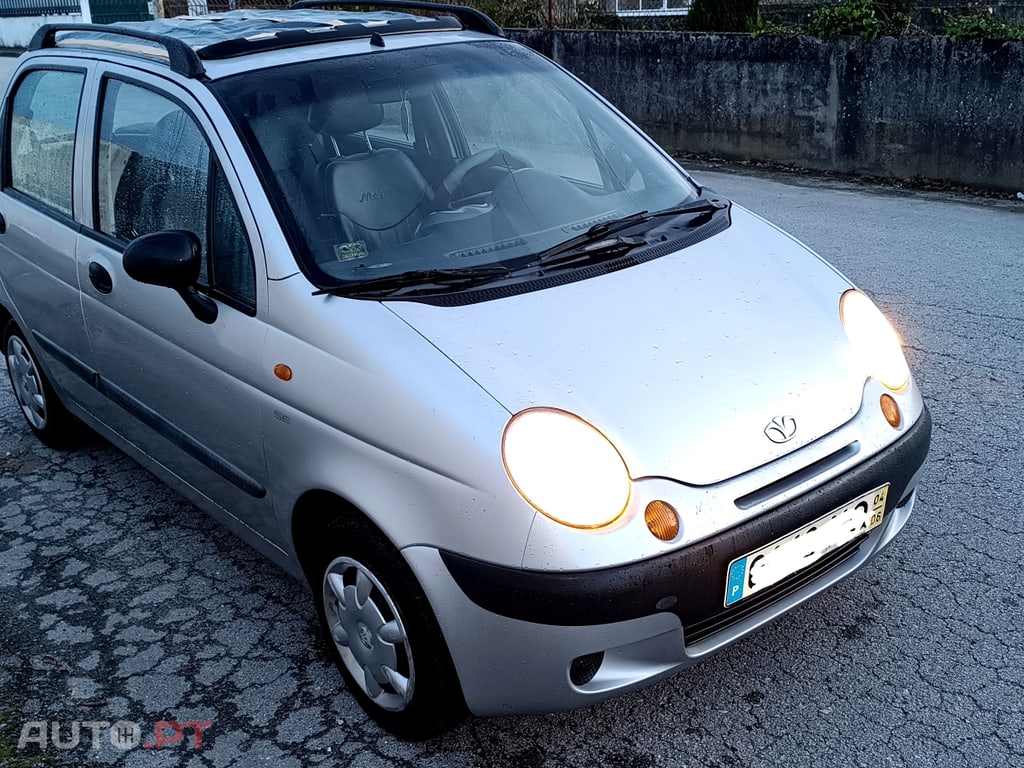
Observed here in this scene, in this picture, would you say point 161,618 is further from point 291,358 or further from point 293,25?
point 293,25

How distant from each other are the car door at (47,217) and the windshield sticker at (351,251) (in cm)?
138

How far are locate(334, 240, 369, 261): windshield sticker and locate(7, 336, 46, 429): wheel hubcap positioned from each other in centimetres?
228

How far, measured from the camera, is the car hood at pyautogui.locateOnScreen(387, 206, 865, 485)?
238 centimetres

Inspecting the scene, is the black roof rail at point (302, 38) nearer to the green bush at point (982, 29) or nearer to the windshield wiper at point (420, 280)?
the windshield wiper at point (420, 280)

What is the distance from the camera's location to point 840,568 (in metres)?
2.69

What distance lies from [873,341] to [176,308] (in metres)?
2.06

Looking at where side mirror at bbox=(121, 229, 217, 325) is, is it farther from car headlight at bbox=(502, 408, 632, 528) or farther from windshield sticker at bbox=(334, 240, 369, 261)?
car headlight at bbox=(502, 408, 632, 528)

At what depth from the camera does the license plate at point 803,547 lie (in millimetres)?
2365

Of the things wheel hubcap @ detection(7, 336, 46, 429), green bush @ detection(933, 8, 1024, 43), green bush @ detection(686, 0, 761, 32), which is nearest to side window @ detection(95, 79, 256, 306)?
wheel hubcap @ detection(7, 336, 46, 429)

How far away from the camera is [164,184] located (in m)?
3.26

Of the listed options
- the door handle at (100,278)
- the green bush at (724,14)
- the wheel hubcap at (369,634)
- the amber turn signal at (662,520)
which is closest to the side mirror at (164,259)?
the door handle at (100,278)

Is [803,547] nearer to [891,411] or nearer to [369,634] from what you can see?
[891,411]

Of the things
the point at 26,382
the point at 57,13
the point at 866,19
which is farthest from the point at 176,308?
the point at 57,13

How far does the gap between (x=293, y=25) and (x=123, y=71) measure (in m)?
0.60
